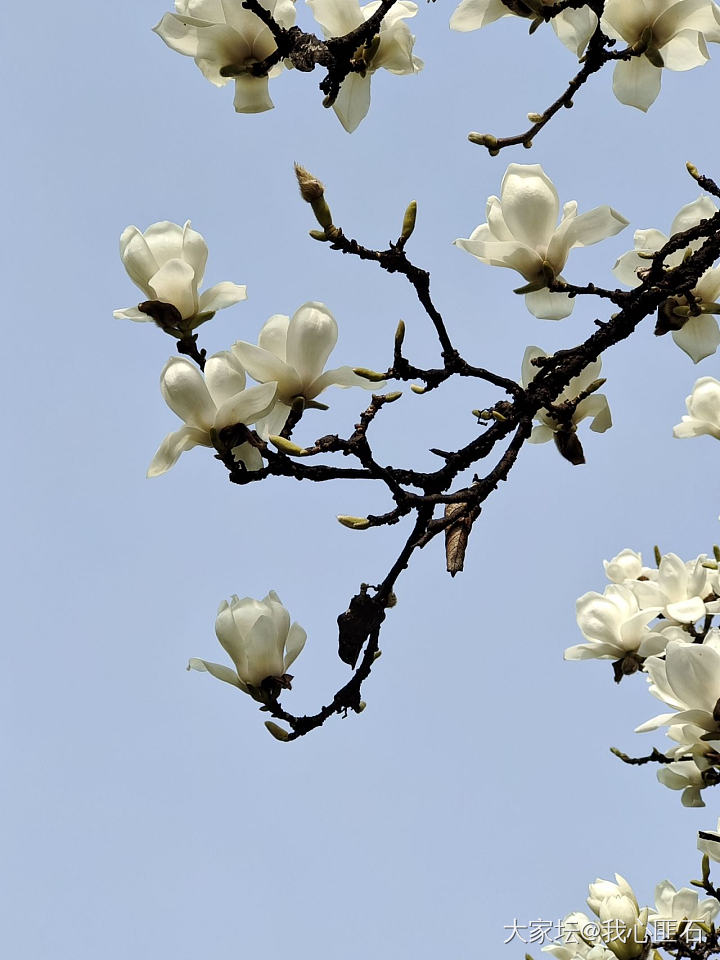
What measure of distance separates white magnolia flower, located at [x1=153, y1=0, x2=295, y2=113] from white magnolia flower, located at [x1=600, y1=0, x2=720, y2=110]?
0.67m

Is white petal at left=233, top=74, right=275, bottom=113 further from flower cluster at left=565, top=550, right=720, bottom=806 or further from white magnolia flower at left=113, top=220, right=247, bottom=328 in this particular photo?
flower cluster at left=565, top=550, right=720, bottom=806

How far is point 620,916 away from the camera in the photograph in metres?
2.71

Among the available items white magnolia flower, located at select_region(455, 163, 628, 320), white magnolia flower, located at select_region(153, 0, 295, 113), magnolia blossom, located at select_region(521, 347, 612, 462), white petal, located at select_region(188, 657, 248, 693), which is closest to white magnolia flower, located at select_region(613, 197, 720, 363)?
magnolia blossom, located at select_region(521, 347, 612, 462)

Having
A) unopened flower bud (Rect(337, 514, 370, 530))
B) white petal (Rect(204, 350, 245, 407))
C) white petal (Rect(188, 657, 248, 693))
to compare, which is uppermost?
white petal (Rect(204, 350, 245, 407))

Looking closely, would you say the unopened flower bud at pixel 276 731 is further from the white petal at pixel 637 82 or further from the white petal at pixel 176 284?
the white petal at pixel 637 82

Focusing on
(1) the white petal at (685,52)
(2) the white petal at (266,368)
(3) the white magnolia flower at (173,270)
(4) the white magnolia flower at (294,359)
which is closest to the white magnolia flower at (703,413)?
(1) the white petal at (685,52)

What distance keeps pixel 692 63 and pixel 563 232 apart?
1.48 feet

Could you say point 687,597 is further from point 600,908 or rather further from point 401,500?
point 401,500

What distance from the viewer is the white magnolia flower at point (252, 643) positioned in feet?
6.27

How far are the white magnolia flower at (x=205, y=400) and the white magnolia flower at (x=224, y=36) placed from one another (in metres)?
0.59

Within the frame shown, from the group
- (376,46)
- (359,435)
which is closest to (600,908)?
(359,435)

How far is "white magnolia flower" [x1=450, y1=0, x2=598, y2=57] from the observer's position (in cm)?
198

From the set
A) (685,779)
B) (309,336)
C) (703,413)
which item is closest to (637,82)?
(309,336)

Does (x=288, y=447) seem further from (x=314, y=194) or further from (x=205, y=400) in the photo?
(x=314, y=194)
